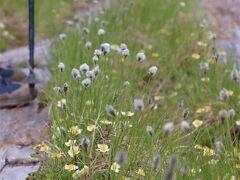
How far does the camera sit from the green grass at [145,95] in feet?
7.88

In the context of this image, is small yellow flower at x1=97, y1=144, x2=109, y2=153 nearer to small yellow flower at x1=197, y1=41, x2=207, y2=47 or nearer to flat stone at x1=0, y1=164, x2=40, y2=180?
flat stone at x1=0, y1=164, x2=40, y2=180

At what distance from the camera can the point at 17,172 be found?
8.99 ft

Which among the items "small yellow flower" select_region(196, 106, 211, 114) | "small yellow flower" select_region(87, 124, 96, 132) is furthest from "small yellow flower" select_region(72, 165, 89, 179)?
"small yellow flower" select_region(196, 106, 211, 114)

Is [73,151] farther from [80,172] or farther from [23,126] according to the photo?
[23,126]

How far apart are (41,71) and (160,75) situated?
3.20 ft

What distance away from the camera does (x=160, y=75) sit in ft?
13.3

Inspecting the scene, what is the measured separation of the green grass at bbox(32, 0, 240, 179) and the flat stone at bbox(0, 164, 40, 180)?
0.20 meters

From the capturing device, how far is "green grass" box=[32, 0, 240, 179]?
240 cm

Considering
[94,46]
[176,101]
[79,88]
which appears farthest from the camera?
[94,46]

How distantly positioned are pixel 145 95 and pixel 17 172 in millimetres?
896

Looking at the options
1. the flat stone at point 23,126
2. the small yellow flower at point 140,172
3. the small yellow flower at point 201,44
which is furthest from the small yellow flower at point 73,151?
the small yellow flower at point 201,44

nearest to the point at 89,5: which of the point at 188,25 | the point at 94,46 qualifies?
the point at 188,25

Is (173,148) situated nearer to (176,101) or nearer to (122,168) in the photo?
(122,168)

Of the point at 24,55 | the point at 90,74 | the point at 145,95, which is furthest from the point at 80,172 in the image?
the point at 24,55
